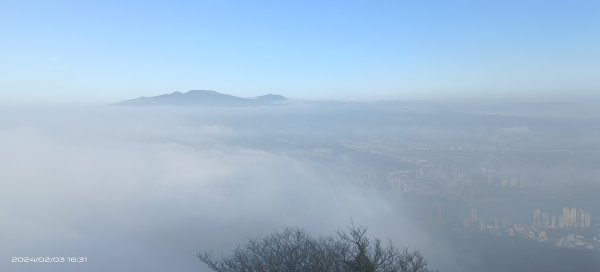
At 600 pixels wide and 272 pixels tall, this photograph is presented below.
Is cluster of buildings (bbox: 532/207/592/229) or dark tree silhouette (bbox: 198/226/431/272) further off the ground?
dark tree silhouette (bbox: 198/226/431/272)

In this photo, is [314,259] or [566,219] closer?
[314,259]

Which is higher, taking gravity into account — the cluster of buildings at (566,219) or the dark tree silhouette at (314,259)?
the dark tree silhouette at (314,259)

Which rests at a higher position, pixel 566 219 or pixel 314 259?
pixel 314 259

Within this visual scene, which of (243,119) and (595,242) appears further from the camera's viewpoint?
(243,119)

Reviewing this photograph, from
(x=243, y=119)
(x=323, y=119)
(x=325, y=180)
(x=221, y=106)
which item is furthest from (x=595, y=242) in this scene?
(x=221, y=106)

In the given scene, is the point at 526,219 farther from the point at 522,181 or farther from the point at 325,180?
the point at 325,180

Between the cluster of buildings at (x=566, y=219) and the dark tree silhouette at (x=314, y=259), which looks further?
the cluster of buildings at (x=566, y=219)

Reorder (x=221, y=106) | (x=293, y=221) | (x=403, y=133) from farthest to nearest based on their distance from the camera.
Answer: (x=221, y=106) → (x=403, y=133) → (x=293, y=221)

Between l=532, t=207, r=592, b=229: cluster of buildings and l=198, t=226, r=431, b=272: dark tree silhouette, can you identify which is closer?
l=198, t=226, r=431, b=272: dark tree silhouette
